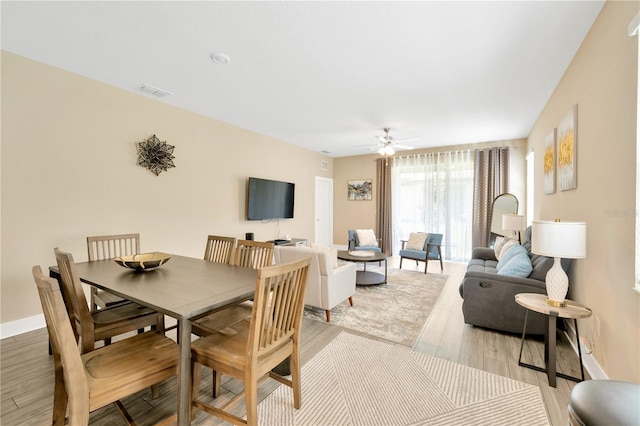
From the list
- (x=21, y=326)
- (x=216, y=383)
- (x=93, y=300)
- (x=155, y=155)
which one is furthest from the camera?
(x=155, y=155)

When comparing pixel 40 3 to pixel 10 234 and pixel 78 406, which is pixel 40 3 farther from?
pixel 78 406

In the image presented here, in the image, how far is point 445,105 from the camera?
3.87m

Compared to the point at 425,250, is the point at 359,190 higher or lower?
higher

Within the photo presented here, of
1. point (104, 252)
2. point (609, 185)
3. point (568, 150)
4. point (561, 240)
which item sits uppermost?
point (568, 150)

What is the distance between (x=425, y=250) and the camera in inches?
215

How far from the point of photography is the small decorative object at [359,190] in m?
7.46

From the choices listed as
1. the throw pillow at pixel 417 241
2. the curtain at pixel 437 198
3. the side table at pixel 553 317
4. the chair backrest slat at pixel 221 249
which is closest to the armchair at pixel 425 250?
the throw pillow at pixel 417 241

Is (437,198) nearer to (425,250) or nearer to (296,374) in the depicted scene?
(425,250)

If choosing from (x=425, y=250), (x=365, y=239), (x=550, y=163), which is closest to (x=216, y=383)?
(x=550, y=163)

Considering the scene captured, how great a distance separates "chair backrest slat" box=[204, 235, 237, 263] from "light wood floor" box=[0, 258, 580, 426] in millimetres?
956

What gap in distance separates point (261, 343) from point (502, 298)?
245cm

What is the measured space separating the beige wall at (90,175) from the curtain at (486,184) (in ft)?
16.6

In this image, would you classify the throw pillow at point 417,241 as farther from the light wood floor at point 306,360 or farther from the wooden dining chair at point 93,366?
the wooden dining chair at point 93,366

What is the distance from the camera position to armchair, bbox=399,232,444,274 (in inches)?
205
